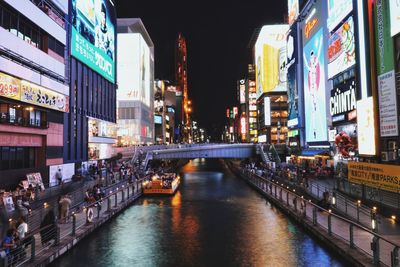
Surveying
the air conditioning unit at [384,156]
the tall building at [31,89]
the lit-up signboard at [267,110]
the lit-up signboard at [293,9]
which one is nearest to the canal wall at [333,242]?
the air conditioning unit at [384,156]

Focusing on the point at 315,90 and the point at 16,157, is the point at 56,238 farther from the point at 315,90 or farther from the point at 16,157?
the point at 315,90

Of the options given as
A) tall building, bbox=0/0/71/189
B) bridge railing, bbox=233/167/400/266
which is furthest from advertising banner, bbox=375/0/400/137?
tall building, bbox=0/0/71/189

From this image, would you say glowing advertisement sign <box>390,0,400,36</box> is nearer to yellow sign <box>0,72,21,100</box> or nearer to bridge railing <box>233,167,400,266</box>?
bridge railing <box>233,167,400,266</box>

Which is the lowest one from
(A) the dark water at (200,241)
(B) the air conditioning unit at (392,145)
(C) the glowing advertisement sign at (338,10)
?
(A) the dark water at (200,241)

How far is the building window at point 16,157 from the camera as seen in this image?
32844 mm

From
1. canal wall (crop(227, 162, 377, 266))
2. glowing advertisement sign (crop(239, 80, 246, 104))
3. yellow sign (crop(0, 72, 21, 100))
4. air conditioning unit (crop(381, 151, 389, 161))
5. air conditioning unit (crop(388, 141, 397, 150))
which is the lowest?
canal wall (crop(227, 162, 377, 266))

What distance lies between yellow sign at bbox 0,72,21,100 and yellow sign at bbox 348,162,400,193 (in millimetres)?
25642

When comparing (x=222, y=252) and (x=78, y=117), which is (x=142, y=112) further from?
(x=222, y=252)

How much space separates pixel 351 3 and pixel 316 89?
27.0 m

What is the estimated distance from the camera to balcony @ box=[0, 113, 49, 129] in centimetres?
3145

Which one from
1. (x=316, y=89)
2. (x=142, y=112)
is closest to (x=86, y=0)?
(x=316, y=89)

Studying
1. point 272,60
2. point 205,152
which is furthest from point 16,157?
point 272,60

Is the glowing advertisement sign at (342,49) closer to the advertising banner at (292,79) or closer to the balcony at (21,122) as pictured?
the advertising banner at (292,79)

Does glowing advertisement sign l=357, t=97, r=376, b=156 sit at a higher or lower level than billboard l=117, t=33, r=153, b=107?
lower
